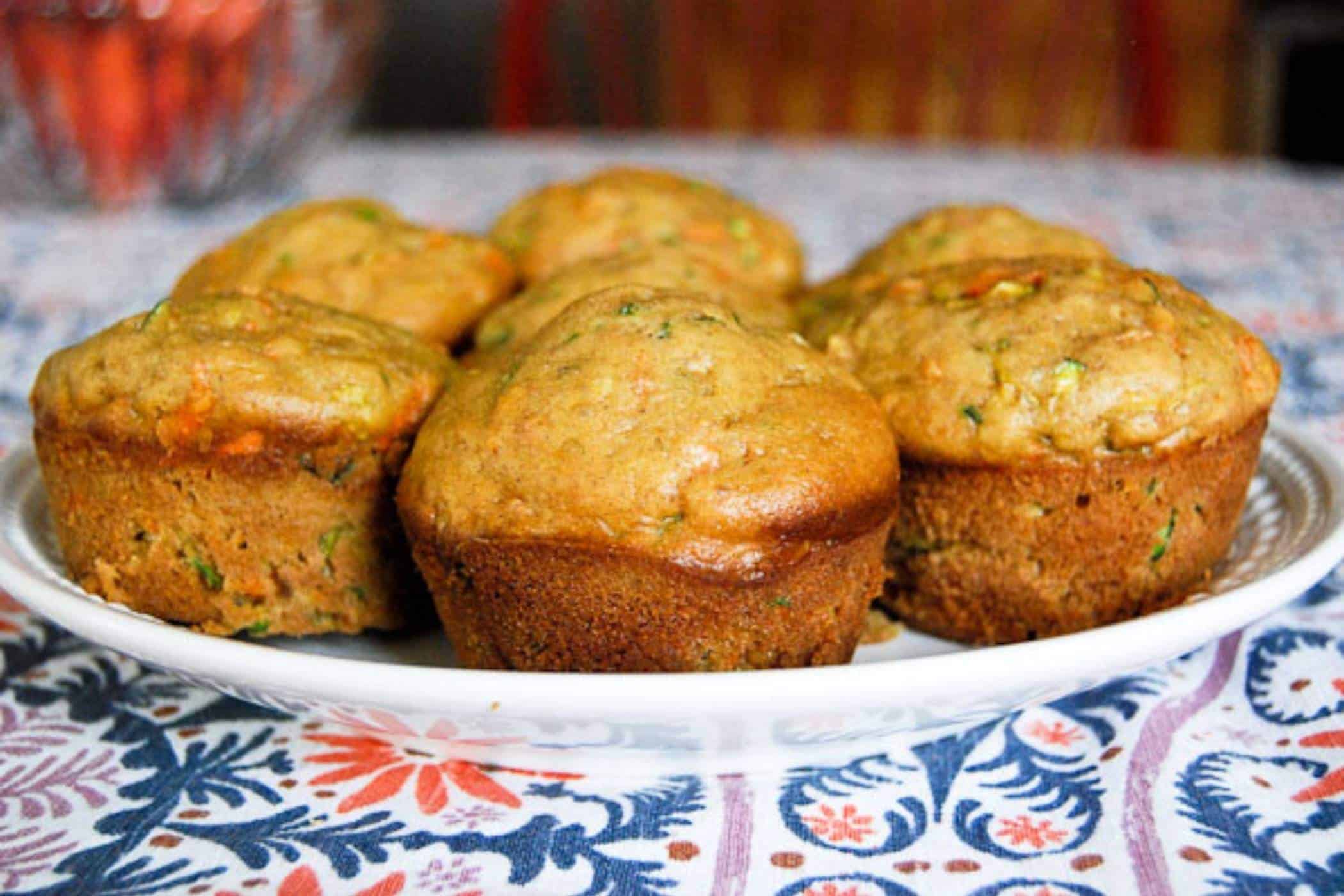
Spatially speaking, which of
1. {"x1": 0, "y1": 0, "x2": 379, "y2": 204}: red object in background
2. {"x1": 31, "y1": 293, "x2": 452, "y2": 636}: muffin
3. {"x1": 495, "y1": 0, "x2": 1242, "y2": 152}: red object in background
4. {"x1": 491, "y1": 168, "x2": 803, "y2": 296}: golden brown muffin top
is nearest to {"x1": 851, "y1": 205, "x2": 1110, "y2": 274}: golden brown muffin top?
{"x1": 491, "y1": 168, "x2": 803, "y2": 296}: golden brown muffin top

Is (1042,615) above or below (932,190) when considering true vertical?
above

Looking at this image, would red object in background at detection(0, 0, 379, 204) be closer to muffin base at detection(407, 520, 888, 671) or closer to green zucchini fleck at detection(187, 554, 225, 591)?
green zucchini fleck at detection(187, 554, 225, 591)

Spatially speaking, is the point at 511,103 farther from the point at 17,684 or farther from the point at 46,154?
the point at 17,684

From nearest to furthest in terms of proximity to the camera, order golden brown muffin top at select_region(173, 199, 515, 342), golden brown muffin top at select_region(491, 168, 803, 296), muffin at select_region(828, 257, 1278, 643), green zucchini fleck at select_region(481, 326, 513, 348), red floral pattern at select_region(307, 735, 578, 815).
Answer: red floral pattern at select_region(307, 735, 578, 815)
muffin at select_region(828, 257, 1278, 643)
green zucchini fleck at select_region(481, 326, 513, 348)
golden brown muffin top at select_region(173, 199, 515, 342)
golden brown muffin top at select_region(491, 168, 803, 296)

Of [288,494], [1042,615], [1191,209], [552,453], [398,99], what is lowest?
[398,99]

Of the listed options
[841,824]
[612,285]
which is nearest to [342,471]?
[612,285]

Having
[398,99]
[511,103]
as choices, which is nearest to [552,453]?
[511,103]
